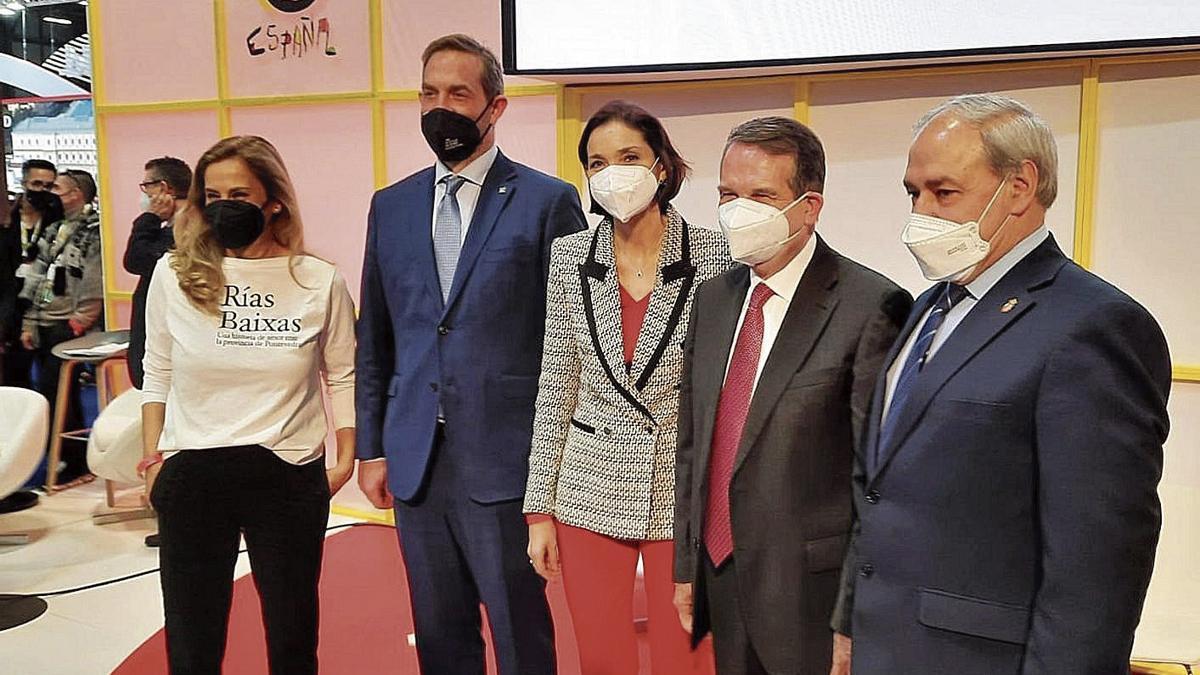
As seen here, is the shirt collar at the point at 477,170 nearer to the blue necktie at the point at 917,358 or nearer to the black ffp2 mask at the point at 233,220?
the black ffp2 mask at the point at 233,220

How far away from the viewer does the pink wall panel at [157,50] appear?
5.08 metres

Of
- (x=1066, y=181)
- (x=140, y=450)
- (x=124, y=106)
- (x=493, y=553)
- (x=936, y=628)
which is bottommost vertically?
(x=140, y=450)

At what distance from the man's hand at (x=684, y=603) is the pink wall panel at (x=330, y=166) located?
3.28 metres

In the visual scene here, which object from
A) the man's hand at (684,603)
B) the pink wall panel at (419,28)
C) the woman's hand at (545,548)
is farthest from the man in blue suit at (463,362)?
the pink wall panel at (419,28)

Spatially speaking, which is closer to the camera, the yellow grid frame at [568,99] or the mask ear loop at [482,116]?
the mask ear loop at [482,116]

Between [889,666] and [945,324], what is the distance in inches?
20.6

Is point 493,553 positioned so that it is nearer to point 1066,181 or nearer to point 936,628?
point 936,628

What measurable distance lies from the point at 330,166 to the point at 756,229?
3.48 metres

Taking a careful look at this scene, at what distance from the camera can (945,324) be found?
1562 mm

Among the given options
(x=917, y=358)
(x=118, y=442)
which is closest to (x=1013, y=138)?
(x=917, y=358)

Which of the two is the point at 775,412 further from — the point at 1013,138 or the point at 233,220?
the point at 233,220

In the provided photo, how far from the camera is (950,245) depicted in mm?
1489

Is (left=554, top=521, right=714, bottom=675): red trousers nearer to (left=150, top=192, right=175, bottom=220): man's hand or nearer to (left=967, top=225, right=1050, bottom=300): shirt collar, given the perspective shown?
(left=967, top=225, right=1050, bottom=300): shirt collar

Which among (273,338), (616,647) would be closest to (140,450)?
(273,338)
